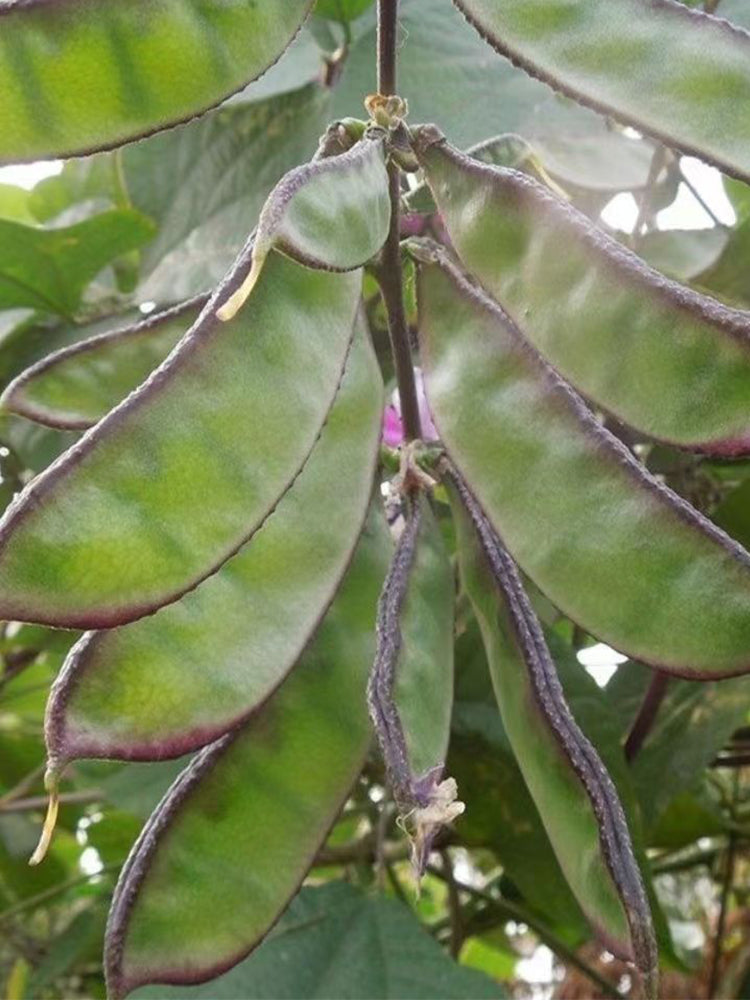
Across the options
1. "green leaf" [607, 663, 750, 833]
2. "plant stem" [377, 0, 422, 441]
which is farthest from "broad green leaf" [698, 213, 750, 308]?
"plant stem" [377, 0, 422, 441]

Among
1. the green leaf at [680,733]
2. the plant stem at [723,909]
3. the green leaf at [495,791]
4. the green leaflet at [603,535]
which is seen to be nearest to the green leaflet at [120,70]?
the green leaflet at [603,535]

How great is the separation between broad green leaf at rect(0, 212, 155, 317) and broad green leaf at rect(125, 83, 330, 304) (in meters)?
0.05

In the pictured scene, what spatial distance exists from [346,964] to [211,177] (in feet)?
1.80

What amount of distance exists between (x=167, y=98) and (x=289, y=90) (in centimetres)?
48

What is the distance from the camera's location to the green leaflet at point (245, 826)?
0.52 m

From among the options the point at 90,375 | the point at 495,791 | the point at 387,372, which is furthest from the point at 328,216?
the point at 495,791

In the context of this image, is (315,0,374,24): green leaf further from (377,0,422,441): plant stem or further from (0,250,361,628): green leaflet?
(0,250,361,628): green leaflet

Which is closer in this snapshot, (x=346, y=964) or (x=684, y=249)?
(x=346, y=964)

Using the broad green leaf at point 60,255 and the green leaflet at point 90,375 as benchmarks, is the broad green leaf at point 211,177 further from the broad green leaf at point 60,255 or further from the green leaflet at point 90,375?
the green leaflet at point 90,375

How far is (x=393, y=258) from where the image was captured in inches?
21.6

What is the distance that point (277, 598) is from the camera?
50 centimetres

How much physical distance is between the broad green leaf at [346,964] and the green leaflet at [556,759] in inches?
10.2

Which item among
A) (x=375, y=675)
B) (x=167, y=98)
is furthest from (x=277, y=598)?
(x=167, y=98)

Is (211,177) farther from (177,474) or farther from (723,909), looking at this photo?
(723,909)
